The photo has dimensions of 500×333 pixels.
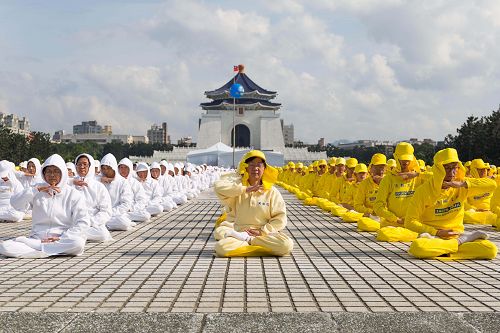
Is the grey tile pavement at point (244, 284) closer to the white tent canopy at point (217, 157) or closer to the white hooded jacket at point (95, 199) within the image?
the white hooded jacket at point (95, 199)

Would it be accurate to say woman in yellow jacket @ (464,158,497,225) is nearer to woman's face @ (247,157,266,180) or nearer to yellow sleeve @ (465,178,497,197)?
yellow sleeve @ (465,178,497,197)

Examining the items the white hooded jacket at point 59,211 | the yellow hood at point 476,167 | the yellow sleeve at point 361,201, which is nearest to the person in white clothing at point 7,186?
the white hooded jacket at point 59,211

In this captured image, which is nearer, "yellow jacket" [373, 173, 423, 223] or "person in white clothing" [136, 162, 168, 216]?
"yellow jacket" [373, 173, 423, 223]

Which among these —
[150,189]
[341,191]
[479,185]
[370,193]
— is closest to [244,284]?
[479,185]

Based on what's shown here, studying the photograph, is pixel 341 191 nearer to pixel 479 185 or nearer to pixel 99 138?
pixel 479 185

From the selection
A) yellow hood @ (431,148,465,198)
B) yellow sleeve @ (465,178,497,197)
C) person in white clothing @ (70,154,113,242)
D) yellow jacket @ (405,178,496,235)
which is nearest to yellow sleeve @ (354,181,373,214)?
yellow jacket @ (405,178,496,235)

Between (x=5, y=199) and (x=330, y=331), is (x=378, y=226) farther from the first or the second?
(x=5, y=199)

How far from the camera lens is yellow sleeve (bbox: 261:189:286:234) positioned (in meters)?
7.64

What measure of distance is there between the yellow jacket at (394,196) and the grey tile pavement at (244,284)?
3.69 ft

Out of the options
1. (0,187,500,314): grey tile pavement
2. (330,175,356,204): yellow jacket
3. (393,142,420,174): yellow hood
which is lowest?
(0,187,500,314): grey tile pavement

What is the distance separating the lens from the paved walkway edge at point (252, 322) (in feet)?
13.8

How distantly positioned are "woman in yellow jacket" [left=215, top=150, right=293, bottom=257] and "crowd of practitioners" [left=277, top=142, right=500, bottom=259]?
171cm

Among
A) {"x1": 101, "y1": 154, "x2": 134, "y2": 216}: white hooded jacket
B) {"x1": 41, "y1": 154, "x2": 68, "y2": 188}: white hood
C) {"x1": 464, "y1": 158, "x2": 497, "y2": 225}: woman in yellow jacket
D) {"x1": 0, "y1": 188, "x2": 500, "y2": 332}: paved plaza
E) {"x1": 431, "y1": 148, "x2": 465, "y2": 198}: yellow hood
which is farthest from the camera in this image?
{"x1": 464, "y1": 158, "x2": 497, "y2": 225}: woman in yellow jacket

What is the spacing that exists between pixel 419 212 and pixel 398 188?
1.61 metres
